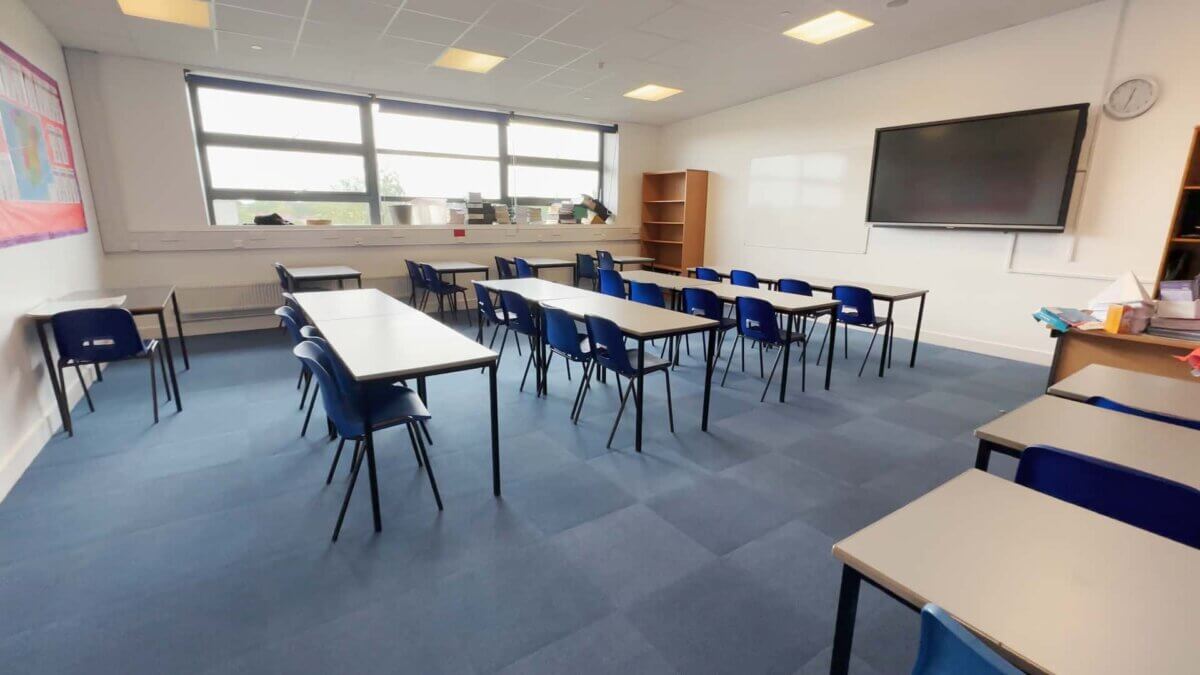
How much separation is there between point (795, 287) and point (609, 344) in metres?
2.63

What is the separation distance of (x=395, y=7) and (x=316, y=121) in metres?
3.01

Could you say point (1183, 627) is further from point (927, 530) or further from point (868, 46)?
point (868, 46)

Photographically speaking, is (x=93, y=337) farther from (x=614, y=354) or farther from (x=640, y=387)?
(x=640, y=387)

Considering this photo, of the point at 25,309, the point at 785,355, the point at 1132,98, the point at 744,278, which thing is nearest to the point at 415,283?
the point at 25,309

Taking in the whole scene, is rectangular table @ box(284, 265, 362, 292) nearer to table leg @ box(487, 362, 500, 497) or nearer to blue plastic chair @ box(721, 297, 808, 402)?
table leg @ box(487, 362, 500, 497)

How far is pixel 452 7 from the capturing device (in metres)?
4.04

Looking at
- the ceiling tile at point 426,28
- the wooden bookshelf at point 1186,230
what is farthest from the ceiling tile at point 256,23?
the wooden bookshelf at point 1186,230

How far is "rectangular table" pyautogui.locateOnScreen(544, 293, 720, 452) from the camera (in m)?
2.99

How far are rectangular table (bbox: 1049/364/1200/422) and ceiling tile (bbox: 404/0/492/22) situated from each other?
4.31 meters

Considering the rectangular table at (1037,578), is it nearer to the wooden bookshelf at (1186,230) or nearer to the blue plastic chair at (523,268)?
the wooden bookshelf at (1186,230)

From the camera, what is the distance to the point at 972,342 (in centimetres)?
525

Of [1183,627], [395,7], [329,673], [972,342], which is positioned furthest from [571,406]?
[972,342]

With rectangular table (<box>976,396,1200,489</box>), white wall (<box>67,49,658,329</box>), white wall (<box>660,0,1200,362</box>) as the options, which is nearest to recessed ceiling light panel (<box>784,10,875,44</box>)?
white wall (<box>660,0,1200,362</box>)

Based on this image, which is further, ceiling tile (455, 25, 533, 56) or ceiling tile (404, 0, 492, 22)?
ceiling tile (455, 25, 533, 56)
